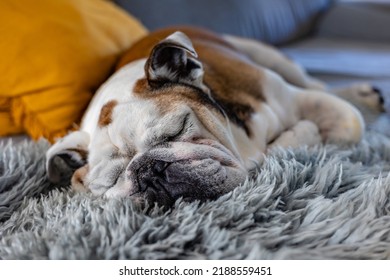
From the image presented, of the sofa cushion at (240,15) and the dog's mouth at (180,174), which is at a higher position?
the dog's mouth at (180,174)

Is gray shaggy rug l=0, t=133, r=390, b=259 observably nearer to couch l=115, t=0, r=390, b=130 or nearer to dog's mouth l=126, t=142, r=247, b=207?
dog's mouth l=126, t=142, r=247, b=207

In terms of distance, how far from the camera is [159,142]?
1.09m

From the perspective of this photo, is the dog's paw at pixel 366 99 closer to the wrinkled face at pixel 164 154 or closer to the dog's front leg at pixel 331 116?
the dog's front leg at pixel 331 116

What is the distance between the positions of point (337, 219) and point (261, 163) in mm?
301

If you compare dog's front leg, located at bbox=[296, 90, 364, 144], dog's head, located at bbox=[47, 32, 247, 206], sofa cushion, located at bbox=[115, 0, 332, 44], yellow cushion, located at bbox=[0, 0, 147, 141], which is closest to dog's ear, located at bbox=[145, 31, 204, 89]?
dog's head, located at bbox=[47, 32, 247, 206]

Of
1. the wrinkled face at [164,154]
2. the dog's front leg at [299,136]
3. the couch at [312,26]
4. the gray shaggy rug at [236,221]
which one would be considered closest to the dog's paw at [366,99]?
the couch at [312,26]

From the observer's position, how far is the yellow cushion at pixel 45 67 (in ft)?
4.61

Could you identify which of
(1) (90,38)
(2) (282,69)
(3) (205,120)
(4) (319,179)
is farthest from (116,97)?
(2) (282,69)

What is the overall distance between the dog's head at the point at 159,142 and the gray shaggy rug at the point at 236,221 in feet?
0.17

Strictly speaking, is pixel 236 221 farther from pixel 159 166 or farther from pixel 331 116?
pixel 331 116

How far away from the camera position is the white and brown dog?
1.06 metres

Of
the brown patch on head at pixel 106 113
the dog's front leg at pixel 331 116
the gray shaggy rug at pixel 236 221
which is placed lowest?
the dog's front leg at pixel 331 116

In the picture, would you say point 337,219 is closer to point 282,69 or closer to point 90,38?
point 90,38

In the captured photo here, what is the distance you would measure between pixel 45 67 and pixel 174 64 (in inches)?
15.3
